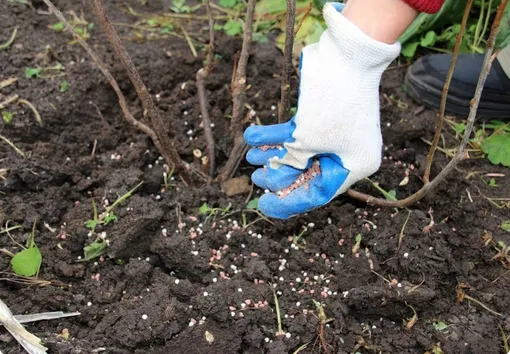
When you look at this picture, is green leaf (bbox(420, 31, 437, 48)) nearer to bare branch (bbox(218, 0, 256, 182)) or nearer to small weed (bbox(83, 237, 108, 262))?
bare branch (bbox(218, 0, 256, 182))

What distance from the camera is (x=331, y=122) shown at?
4.95 feet

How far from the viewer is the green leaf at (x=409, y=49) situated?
2.33 meters

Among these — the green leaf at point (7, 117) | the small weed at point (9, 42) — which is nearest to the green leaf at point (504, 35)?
the green leaf at point (7, 117)

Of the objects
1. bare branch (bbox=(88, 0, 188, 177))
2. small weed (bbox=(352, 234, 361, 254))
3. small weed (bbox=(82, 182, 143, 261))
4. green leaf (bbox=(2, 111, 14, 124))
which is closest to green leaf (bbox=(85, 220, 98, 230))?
small weed (bbox=(82, 182, 143, 261))

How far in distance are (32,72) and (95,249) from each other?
876 millimetres

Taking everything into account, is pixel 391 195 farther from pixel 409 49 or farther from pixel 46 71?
pixel 46 71

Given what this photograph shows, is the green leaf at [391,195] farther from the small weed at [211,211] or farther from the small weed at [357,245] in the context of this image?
the small weed at [211,211]

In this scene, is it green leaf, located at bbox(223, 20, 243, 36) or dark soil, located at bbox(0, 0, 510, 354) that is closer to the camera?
dark soil, located at bbox(0, 0, 510, 354)

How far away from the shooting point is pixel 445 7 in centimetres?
225

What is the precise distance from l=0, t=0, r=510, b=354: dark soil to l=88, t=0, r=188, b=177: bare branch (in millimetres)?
101

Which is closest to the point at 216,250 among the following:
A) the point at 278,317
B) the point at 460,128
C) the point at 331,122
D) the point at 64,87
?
the point at 278,317

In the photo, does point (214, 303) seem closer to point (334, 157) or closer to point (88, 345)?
point (88, 345)

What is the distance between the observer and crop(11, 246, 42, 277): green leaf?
5.19 ft

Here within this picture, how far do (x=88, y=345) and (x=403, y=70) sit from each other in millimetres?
1626
